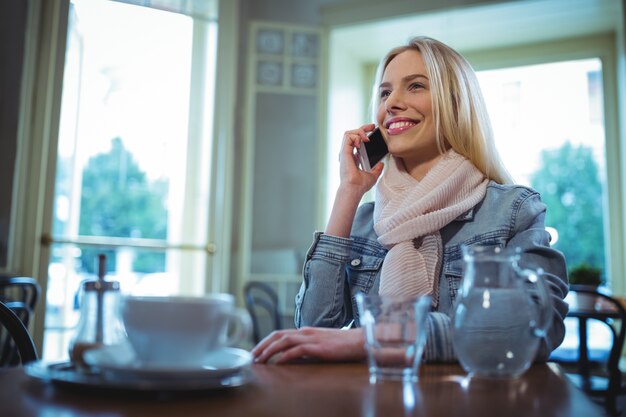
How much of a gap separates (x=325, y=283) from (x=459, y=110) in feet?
1.73

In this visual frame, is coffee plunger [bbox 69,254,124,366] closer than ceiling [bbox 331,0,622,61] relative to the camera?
Yes

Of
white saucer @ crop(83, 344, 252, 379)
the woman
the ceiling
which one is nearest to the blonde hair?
the woman

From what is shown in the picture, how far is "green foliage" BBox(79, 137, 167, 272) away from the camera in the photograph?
3.27 meters

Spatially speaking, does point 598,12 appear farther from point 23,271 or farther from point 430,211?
point 23,271

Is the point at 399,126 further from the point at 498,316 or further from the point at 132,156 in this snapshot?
the point at 132,156

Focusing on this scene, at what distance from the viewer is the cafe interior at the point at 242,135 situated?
10.0 ft

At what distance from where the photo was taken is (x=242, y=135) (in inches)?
157

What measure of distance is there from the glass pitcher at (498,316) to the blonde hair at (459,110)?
720mm

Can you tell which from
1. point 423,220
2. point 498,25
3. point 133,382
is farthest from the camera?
point 498,25

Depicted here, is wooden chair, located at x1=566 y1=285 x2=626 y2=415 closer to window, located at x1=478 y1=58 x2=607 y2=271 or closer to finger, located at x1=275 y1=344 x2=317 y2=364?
finger, located at x1=275 y1=344 x2=317 y2=364

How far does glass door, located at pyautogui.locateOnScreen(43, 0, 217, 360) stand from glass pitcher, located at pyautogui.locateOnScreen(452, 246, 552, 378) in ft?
9.11

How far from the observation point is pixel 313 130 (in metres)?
4.05

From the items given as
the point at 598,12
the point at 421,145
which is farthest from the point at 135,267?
the point at 598,12

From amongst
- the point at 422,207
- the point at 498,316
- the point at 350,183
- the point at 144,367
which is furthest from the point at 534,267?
the point at 350,183
